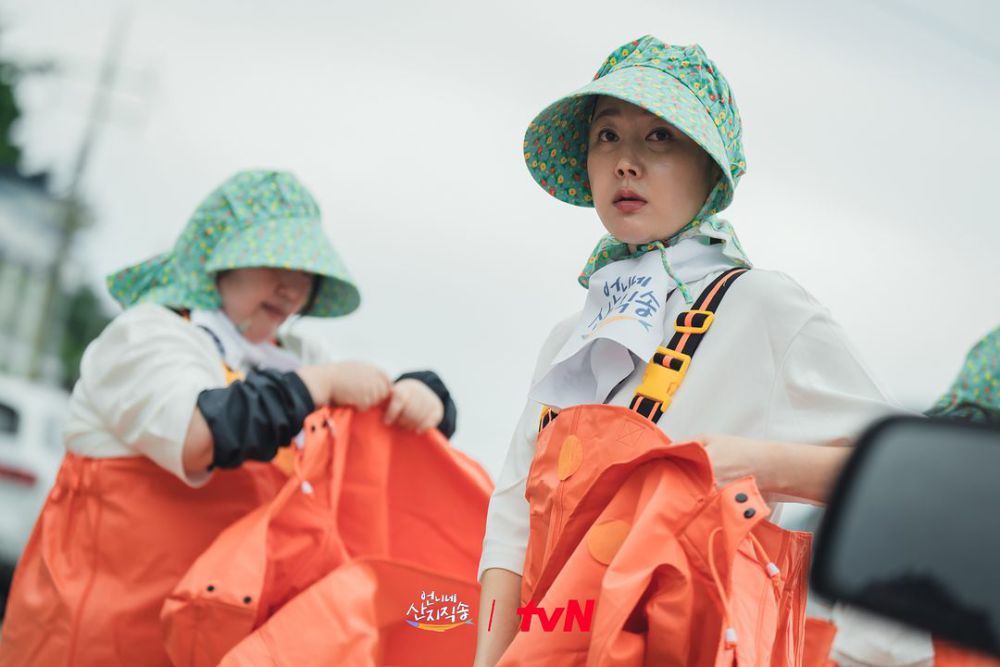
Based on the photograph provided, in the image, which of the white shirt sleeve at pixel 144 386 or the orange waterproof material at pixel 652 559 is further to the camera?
the white shirt sleeve at pixel 144 386

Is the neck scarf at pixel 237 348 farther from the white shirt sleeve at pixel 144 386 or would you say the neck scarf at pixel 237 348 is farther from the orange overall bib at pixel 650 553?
the orange overall bib at pixel 650 553

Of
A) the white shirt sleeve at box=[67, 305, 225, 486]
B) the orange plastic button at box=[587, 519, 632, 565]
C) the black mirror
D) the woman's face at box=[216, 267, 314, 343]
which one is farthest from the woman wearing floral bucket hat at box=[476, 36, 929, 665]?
the woman's face at box=[216, 267, 314, 343]

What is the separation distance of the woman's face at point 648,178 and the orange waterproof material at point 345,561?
92 centimetres

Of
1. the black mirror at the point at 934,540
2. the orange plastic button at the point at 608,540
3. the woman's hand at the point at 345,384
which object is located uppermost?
the black mirror at the point at 934,540

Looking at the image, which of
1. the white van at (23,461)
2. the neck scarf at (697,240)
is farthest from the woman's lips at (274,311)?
the white van at (23,461)

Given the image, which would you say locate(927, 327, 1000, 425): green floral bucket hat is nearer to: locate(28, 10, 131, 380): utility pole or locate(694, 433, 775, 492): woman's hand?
locate(694, 433, 775, 492): woman's hand

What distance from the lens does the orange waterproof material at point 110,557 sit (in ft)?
8.13

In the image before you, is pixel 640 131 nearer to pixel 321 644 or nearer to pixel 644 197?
pixel 644 197

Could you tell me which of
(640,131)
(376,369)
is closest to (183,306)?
(376,369)

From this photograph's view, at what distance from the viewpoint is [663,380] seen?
1677 mm

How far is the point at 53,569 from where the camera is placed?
101 inches

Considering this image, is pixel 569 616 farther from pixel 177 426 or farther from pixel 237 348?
pixel 237 348

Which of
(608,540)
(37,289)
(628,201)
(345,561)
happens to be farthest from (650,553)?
(37,289)

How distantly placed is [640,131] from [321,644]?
119 cm
